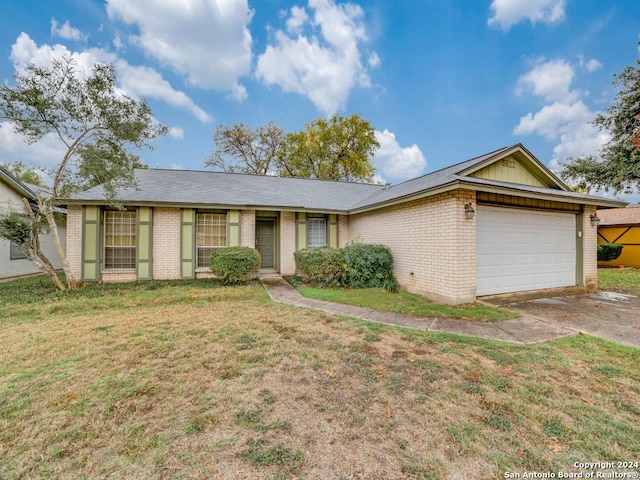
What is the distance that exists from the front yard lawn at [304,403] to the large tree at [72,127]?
4808 mm

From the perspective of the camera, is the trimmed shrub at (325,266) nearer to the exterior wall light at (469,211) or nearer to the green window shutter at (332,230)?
the green window shutter at (332,230)

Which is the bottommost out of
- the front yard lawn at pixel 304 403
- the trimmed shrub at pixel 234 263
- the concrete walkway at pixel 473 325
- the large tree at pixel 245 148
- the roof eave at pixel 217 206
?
the front yard lawn at pixel 304 403

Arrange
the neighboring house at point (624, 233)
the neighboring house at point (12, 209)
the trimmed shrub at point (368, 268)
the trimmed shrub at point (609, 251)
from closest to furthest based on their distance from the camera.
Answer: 1. the trimmed shrub at point (368, 268)
2. the neighboring house at point (12, 209)
3. the trimmed shrub at point (609, 251)
4. the neighboring house at point (624, 233)

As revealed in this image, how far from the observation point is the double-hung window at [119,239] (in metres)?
9.24

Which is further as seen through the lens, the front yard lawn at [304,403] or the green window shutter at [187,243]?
the green window shutter at [187,243]

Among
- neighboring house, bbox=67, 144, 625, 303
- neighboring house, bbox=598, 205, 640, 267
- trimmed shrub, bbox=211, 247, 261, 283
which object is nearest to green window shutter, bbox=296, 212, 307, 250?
neighboring house, bbox=67, 144, 625, 303

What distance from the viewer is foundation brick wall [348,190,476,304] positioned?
6332 millimetres

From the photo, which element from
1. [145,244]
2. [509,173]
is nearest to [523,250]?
[509,173]

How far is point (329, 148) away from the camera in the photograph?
2583cm

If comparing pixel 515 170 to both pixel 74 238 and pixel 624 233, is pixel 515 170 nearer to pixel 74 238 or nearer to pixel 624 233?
pixel 624 233

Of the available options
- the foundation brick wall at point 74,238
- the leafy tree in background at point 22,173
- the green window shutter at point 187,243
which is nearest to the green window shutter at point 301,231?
the green window shutter at point 187,243

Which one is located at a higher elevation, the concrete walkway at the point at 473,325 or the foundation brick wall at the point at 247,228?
the foundation brick wall at the point at 247,228

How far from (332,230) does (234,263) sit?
4.49 meters

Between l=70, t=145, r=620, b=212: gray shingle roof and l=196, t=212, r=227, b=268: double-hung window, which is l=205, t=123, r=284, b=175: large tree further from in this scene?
l=196, t=212, r=227, b=268: double-hung window
